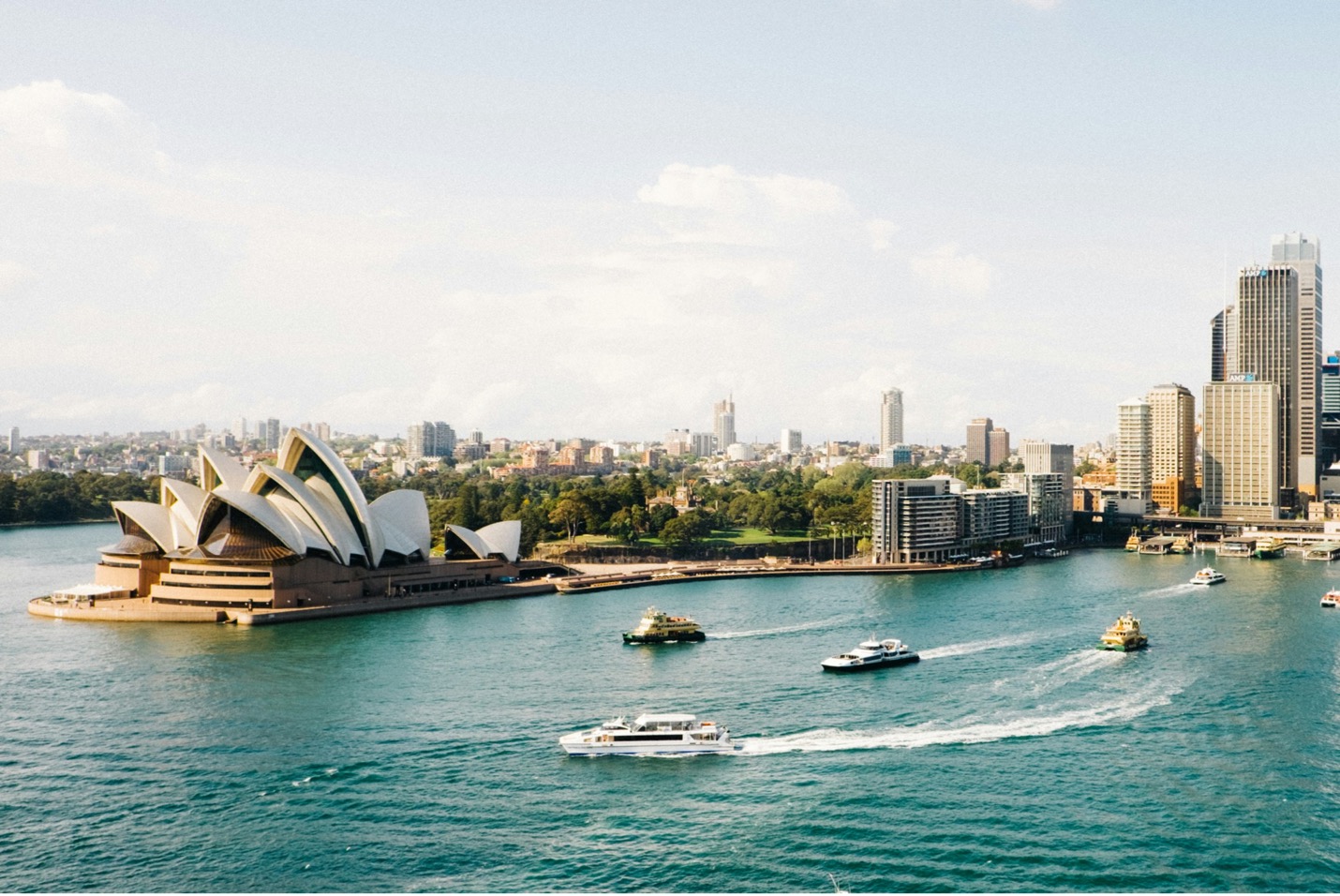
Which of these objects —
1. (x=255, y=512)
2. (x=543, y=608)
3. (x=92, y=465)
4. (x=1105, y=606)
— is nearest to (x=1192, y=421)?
(x=1105, y=606)

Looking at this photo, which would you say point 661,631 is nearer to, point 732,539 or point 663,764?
point 663,764

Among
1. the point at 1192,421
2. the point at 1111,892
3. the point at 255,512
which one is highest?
the point at 1192,421

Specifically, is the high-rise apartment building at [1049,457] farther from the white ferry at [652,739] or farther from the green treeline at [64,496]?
the white ferry at [652,739]

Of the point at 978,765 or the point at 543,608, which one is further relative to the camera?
the point at 543,608

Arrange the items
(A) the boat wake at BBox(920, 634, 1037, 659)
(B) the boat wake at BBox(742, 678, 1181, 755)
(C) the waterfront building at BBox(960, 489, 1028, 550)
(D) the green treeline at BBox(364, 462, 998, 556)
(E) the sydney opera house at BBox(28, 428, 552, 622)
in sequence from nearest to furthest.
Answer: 1. (B) the boat wake at BBox(742, 678, 1181, 755)
2. (A) the boat wake at BBox(920, 634, 1037, 659)
3. (E) the sydney opera house at BBox(28, 428, 552, 622)
4. (D) the green treeline at BBox(364, 462, 998, 556)
5. (C) the waterfront building at BBox(960, 489, 1028, 550)

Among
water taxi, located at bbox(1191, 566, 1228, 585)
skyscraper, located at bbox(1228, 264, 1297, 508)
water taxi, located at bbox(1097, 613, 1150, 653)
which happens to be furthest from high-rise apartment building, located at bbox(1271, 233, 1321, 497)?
water taxi, located at bbox(1097, 613, 1150, 653)

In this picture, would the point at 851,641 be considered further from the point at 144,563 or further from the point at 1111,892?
the point at 144,563

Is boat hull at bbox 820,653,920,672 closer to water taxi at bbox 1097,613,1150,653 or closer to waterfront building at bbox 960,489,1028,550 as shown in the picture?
water taxi at bbox 1097,613,1150,653

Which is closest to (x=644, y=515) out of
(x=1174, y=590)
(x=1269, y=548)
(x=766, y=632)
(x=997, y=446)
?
(x=1174, y=590)
